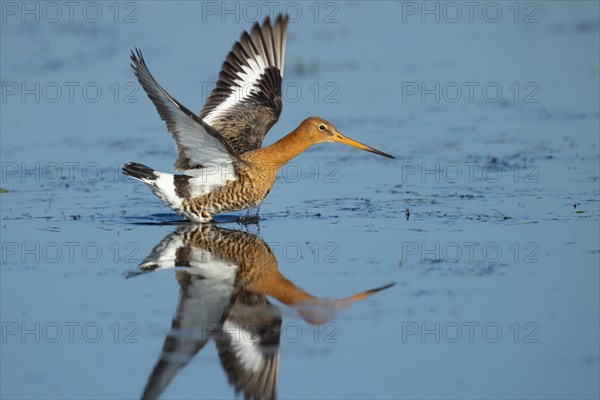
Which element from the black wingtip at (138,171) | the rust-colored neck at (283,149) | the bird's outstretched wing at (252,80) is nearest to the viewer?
the black wingtip at (138,171)

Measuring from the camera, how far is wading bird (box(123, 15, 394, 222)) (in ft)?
27.2

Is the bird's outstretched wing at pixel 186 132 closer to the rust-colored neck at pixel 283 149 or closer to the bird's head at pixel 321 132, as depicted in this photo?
the rust-colored neck at pixel 283 149

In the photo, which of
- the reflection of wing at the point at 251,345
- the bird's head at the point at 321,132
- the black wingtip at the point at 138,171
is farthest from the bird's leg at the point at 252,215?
the reflection of wing at the point at 251,345

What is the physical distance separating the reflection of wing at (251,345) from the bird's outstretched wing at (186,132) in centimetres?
154

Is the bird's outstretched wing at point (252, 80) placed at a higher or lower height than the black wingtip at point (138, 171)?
higher

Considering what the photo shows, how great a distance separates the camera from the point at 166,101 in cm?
774

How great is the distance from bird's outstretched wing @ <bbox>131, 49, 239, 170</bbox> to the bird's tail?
7.2 inches

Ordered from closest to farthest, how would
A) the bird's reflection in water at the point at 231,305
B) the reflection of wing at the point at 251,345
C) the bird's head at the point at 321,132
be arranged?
the reflection of wing at the point at 251,345, the bird's reflection in water at the point at 231,305, the bird's head at the point at 321,132

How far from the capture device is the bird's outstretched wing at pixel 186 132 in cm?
759

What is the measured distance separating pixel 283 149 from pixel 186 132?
1.11 m

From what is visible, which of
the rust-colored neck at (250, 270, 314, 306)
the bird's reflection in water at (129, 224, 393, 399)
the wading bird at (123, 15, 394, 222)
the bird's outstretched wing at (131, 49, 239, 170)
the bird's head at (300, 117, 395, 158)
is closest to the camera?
the bird's reflection in water at (129, 224, 393, 399)

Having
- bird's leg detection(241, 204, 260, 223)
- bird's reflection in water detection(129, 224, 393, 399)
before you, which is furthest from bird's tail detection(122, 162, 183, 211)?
bird's leg detection(241, 204, 260, 223)

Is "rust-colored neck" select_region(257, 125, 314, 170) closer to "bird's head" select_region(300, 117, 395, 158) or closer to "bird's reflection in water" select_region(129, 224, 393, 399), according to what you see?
"bird's head" select_region(300, 117, 395, 158)

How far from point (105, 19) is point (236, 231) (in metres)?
8.54
